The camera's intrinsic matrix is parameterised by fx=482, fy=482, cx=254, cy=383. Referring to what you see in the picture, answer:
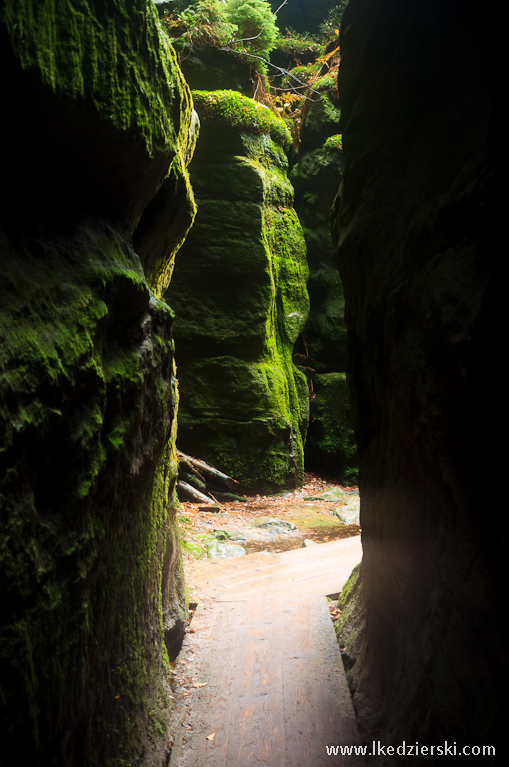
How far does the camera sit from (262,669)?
12.6ft

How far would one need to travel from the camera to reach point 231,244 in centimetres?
1141

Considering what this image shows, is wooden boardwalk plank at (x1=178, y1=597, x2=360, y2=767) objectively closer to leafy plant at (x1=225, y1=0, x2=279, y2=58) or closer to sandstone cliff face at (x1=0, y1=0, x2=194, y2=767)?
sandstone cliff face at (x1=0, y1=0, x2=194, y2=767)

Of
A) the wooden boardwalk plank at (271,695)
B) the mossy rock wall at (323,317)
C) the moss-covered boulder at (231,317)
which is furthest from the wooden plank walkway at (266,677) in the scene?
the mossy rock wall at (323,317)

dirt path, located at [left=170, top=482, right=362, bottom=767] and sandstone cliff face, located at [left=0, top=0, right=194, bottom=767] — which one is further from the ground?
sandstone cliff face, located at [left=0, top=0, right=194, bottom=767]

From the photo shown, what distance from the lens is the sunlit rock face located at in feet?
5.93

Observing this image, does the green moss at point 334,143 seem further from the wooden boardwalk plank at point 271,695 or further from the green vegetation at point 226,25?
the wooden boardwalk plank at point 271,695

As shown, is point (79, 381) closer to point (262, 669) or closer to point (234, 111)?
point (262, 669)

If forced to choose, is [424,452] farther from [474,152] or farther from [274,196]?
[274,196]

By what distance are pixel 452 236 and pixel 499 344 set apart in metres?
0.66

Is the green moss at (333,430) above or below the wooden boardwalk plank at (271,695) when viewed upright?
above

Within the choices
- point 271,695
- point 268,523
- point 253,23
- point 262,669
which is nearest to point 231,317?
Answer: point 268,523

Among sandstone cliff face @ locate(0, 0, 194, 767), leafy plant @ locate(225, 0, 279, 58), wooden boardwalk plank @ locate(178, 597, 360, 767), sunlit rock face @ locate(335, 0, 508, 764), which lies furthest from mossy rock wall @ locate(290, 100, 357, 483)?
sandstone cliff face @ locate(0, 0, 194, 767)

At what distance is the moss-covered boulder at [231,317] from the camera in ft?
36.3

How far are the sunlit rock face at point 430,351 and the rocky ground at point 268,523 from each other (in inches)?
159
